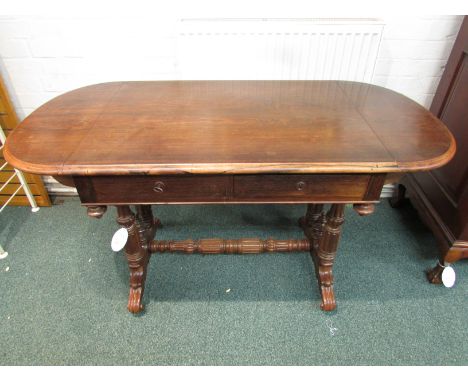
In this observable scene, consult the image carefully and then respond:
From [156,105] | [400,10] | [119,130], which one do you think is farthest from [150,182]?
[400,10]

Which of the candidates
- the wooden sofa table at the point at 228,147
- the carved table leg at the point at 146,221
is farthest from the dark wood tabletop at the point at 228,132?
the carved table leg at the point at 146,221

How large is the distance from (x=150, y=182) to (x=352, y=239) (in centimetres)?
129

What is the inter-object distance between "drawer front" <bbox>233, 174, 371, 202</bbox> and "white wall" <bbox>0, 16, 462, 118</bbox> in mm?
994

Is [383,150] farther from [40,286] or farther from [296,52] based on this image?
[40,286]

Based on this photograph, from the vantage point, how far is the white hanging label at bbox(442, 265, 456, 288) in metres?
1.48

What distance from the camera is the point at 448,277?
1.49 meters

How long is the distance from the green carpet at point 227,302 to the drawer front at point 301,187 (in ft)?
2.18

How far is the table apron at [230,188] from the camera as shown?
3.25ft

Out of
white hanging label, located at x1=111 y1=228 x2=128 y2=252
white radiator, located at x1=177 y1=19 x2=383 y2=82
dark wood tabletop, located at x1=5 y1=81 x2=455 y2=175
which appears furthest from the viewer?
white radiator, located at x1=177 y1=19 x2=383 y2=82

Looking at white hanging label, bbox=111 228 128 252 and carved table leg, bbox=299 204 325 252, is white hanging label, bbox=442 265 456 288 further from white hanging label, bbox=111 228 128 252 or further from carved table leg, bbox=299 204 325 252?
white hanging label, bbox=111 228 128 252

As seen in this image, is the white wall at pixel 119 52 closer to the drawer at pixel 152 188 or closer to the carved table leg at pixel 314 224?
the carved table leg at pixel 314 224

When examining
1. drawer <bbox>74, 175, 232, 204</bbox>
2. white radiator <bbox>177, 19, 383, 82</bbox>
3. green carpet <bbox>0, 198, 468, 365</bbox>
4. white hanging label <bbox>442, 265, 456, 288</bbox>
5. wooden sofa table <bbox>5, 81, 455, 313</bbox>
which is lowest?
green carpet <bbox>0, 198, 468, 365</bbox>

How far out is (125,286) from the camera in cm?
156

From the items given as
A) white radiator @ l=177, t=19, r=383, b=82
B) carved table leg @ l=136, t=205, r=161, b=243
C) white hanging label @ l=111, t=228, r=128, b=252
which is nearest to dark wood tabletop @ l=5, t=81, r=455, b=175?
white radiator @ l=177, t=19, r=383, b=82
